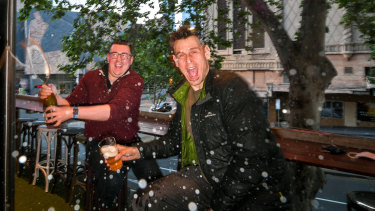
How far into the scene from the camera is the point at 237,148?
4.09ft

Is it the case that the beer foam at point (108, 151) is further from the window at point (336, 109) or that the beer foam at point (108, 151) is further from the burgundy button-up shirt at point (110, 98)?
the window at point (336, 109)

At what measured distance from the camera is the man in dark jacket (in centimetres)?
122

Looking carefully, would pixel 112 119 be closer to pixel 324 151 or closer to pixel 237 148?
pixel 237 148

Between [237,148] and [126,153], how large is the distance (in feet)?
2.41

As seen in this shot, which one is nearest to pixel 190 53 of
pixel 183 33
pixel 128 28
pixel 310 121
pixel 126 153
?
pixel 183 33

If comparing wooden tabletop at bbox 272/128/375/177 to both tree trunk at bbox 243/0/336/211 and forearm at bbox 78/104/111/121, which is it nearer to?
tree trunk at bbox 243/0/336/211

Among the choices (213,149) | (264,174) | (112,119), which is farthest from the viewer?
(112,119)

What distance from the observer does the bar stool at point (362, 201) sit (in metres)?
1.82

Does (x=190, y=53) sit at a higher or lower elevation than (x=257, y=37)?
lower

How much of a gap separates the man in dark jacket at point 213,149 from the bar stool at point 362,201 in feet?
3.02

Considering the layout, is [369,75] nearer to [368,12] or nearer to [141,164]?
[368,12]

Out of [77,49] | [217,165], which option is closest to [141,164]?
[217,165]

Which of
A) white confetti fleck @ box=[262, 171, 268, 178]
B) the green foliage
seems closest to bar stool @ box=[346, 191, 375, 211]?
white confetti fleck @ box=[262, 171, 268, 178]

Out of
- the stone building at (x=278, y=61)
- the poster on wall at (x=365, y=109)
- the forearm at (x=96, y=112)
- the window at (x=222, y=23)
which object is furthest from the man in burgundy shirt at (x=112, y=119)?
the poster on wall at (x=365, y=109)
